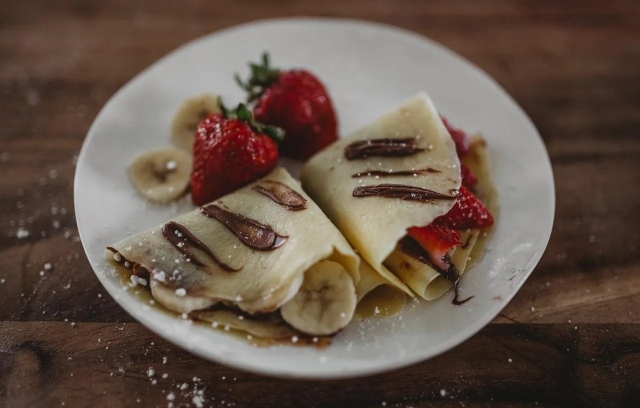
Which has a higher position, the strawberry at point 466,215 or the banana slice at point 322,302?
the banana slice at point 322,302

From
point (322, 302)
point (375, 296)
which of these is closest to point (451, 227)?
point (375, 296)

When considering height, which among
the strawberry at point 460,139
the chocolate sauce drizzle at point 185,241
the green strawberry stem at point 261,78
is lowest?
the strawberry at point 460,139

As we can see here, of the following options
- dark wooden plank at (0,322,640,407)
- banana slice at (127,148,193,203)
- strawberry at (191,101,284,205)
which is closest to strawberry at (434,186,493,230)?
dark wooden plank at (0,322,640,407)

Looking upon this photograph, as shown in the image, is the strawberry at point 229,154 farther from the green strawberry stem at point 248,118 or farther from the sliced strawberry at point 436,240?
the sliced strawberry at point 436,240

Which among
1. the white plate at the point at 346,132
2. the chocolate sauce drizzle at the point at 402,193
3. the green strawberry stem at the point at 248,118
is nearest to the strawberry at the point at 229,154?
the green strawberry stem at the point at 248,118

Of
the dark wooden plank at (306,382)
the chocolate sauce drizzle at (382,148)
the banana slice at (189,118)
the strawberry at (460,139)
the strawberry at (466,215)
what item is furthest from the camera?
the banana slice at (189,118)

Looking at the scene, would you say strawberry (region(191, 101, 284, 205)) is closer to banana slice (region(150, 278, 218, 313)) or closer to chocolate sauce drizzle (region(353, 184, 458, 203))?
chocolate sauce drizzle (region(353, 184, 458, 203))

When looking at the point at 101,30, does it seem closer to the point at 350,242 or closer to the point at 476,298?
the point at 350,242

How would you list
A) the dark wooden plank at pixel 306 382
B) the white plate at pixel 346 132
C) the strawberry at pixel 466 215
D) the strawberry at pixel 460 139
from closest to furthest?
the white plate at pixel 346 132 < the dark wooden plank at pixel 306 382 < the strawberry at pixel 466 215 < the strawberry at pixel 460 139
